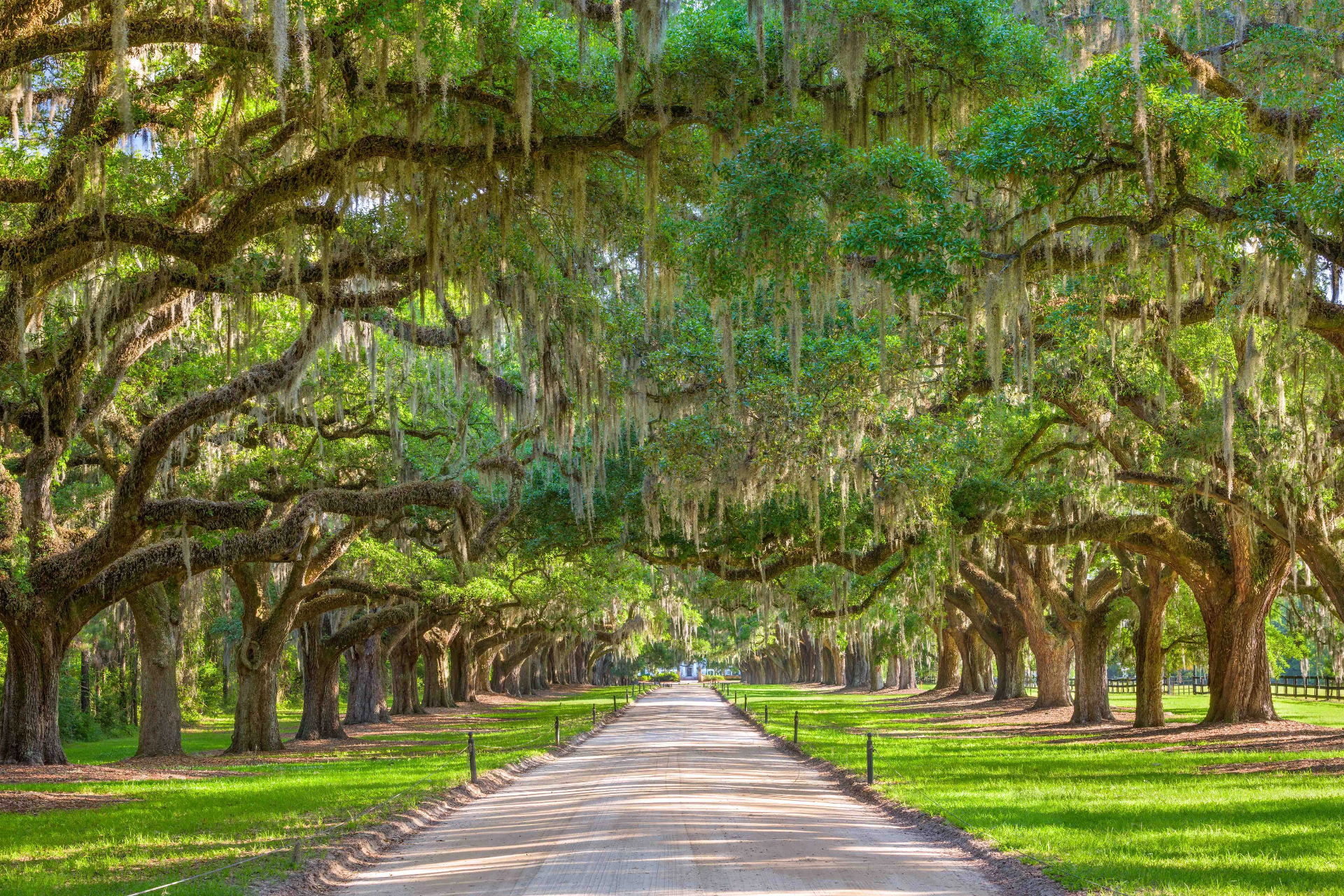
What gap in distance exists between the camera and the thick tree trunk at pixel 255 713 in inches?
1006

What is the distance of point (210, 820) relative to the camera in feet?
42.1

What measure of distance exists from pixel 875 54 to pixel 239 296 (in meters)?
7.10

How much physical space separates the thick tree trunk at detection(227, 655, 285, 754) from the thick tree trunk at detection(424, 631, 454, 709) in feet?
75.2

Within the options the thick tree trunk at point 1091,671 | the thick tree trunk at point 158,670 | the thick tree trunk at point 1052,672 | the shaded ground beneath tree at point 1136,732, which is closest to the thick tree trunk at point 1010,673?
the shaded ground beneath tree at point 1136,732

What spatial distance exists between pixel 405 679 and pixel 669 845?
36.8m

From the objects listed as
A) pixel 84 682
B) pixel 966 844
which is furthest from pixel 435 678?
pixel 966 844

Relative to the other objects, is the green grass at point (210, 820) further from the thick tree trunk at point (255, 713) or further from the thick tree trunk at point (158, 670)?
the thick tree trunk at point (158, 670)

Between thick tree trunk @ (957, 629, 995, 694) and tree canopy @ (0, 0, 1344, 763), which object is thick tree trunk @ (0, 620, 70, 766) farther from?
thick tree trunk @ (957, 629, 995, 694)

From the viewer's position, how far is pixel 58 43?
8719mm

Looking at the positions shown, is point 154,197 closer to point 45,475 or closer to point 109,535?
point 109,535

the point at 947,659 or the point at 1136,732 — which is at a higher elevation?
the point at 1136,732

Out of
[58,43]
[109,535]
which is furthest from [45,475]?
[58,43]

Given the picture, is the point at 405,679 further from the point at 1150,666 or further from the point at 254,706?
the point at 1150,666

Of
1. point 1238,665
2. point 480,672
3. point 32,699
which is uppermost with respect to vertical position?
point 32,699
